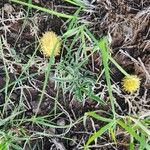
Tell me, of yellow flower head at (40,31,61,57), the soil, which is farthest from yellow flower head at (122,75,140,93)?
yellow flower head at (40,31,61,57)

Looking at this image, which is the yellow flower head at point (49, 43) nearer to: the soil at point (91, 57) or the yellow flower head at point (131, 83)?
the soil at point (91, 57)

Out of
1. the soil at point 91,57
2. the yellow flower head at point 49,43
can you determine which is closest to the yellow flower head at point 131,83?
the soil at point 91,57

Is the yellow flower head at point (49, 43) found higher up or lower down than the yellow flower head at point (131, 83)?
higher up

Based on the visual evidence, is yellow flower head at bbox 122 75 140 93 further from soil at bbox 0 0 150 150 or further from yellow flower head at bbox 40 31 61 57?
yellow flower head at bbox 40 31 61 57

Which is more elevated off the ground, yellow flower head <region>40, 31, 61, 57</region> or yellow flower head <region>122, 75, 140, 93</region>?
yellow flower head <region>40, 31, 61, 57</region>

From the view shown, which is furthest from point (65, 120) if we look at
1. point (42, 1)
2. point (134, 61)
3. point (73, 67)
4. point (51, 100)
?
point (42, 1)
